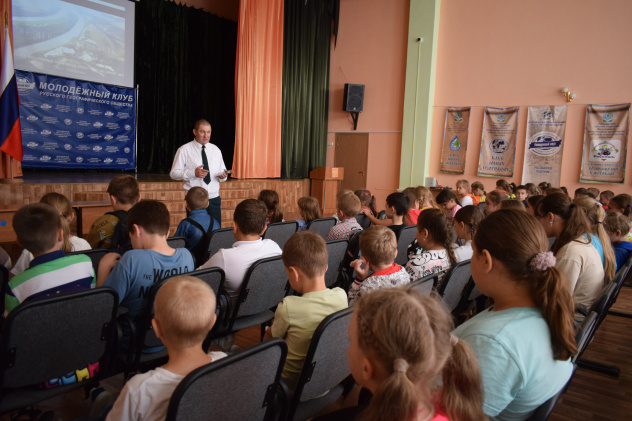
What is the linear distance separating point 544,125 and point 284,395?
8.39 m

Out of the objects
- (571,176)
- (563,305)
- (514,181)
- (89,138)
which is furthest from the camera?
(514,181)

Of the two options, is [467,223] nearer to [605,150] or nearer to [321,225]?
[321,225]

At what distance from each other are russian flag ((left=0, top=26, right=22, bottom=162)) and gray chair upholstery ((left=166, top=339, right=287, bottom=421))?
5.74 metres

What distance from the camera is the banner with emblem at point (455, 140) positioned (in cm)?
904

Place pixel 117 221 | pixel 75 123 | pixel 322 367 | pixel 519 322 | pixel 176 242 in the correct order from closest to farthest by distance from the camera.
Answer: pixel 519 322
pixel 322 367
pixel 176 242
pixel 117 221
pixel 75 123

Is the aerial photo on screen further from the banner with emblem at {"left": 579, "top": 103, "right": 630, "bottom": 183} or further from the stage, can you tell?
the banner with emblem at {"left": 579, "top": 103, "right": 630, "bottom": 183}

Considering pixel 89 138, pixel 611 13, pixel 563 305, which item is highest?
pixel 611 13

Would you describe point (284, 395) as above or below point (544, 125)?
below

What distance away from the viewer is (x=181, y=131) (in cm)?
952

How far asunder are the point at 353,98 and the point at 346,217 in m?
6.99

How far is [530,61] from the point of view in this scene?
8203mm

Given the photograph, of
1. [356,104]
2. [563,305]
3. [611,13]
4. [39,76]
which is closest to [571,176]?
[611,13]

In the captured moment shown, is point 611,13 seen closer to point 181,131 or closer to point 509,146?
point 509,146

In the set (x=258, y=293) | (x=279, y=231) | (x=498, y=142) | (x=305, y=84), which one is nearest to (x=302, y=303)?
(x=258, y=293)
